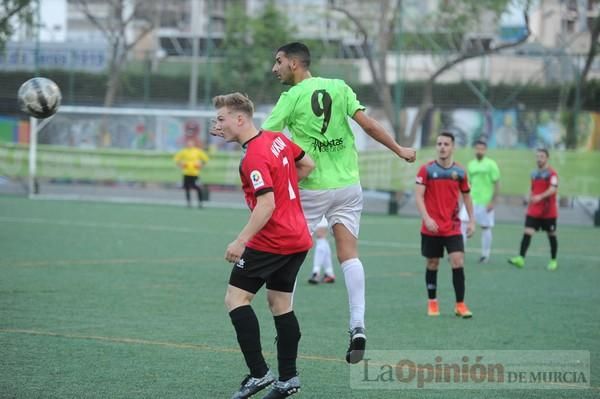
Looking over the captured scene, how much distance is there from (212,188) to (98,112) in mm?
4324

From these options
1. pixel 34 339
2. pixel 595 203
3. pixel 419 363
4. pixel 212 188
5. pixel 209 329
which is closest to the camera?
pixel 419 363

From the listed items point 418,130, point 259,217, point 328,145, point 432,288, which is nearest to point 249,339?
point 259,217

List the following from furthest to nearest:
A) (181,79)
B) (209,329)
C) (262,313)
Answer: (181,79) → (262,313) → (209,329)

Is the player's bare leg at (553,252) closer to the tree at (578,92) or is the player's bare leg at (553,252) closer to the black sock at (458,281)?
the black sock at (458,281)

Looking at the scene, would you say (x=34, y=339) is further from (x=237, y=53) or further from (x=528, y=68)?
(x=237, y=53)

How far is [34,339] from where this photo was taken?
850 cm

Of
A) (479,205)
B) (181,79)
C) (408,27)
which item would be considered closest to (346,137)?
(479,205)

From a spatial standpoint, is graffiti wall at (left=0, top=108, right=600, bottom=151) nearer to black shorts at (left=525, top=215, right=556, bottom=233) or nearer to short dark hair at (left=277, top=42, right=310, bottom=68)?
black shorts at (left=525, top=215, right=556, bottom=233)

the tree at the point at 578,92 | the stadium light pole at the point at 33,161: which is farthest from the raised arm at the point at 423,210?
the stadium light pole at the point at 33,161

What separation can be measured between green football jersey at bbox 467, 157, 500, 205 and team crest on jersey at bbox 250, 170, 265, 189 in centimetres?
1326

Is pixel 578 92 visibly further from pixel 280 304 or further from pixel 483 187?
pixel 280 304

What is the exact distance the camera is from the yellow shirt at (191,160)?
28.9m

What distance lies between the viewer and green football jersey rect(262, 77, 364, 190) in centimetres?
786

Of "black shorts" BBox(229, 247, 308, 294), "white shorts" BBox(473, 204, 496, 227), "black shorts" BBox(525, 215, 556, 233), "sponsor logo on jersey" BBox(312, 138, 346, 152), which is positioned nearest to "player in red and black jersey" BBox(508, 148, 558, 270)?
"black shorts" BBox(525, 215, 556, 233)
